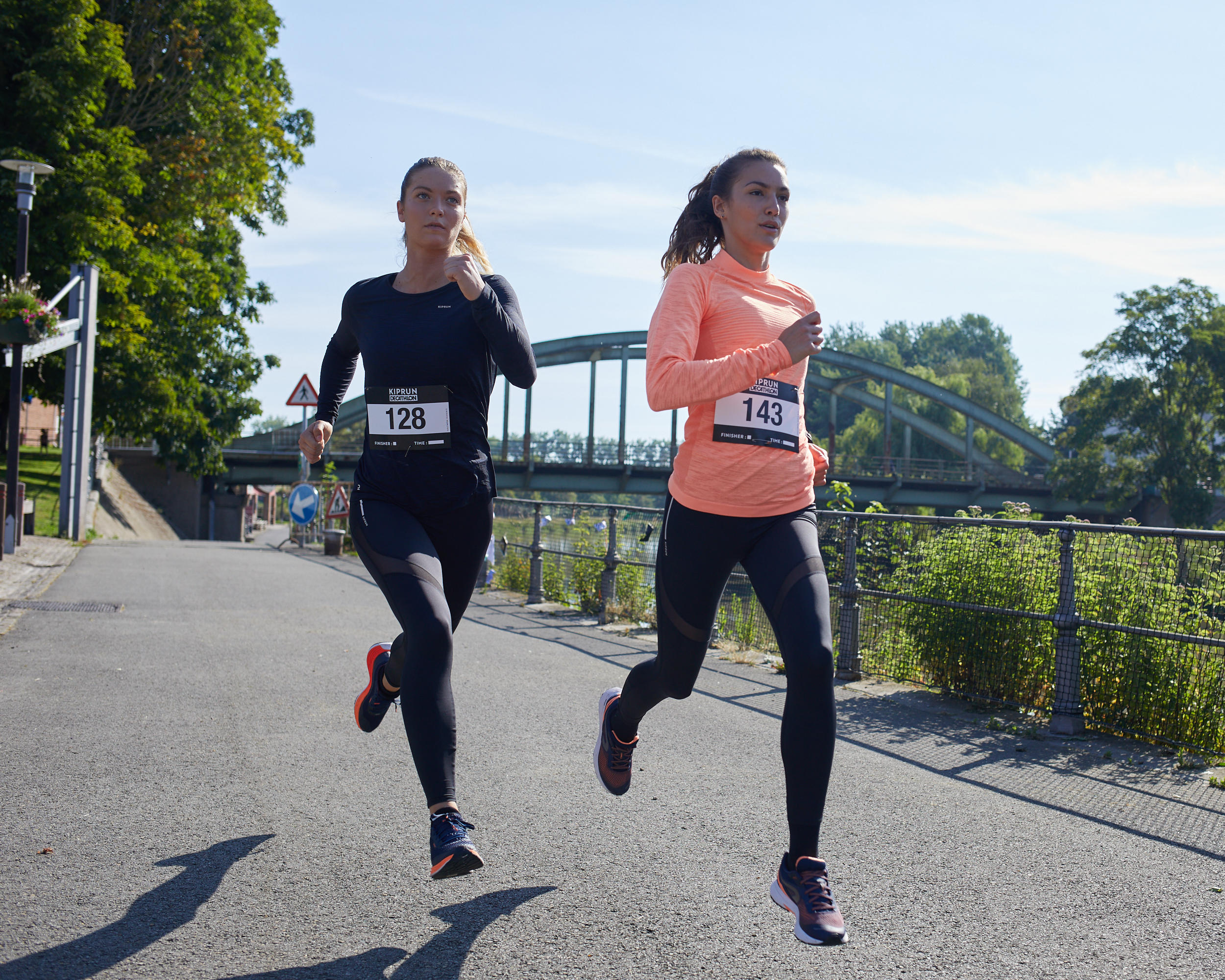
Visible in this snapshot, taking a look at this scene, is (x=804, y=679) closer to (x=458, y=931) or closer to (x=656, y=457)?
(x=458, y=931)

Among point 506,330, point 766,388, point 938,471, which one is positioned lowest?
point 766,388

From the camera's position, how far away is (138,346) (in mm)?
24844

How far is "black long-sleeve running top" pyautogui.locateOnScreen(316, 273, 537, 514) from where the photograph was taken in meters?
3.25

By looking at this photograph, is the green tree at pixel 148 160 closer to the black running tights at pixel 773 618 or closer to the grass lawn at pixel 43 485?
the grass lawn at pixel 43 485

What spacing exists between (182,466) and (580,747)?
3073cm

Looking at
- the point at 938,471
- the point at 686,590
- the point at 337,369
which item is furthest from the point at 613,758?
the point at 938,471

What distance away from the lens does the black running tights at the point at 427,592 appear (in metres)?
2.86

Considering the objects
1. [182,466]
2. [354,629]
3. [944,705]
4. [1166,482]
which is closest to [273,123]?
[182,466]

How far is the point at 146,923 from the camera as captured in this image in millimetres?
2734

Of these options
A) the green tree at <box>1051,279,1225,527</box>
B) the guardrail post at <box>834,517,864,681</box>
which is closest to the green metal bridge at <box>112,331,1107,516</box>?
the green tree at <box>1051,279,1225,527</box>

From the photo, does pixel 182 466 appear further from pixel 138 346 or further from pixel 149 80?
pixel 149 80

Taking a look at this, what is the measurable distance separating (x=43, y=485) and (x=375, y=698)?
91.3ft

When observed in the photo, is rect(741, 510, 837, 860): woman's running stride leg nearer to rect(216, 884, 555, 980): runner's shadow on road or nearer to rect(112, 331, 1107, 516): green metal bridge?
rect(216, 884, 555, 980): runner's shadow on road

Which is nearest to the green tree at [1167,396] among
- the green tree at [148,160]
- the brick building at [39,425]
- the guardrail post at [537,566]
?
the green tree at [148,160]
